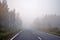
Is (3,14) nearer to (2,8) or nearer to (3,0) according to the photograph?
(2,8)

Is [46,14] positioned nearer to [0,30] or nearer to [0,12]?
[0,12]

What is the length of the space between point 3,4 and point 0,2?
9.21 ft

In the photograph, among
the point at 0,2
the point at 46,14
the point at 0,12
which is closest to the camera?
the point at 0,12

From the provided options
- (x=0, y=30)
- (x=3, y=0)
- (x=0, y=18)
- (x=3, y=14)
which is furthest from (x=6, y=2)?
Answer: (x=0, y=30)

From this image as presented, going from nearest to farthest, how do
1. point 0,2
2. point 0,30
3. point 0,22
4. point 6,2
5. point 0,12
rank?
point 0,30, point 0,22, point 0,12, point 0,2, point 6,2

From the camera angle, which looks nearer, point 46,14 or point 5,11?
point 5,11

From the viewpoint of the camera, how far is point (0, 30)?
4903 centimetres

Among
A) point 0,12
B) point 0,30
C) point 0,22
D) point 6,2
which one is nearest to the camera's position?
point 0,30

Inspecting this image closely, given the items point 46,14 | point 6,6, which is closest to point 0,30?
point 6,6

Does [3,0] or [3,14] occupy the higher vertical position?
[3,0]

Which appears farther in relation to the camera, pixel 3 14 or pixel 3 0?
pixel 3 0

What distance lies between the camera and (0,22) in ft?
192

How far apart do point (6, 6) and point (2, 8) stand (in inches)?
187

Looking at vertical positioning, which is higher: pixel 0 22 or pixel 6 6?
pixel 6 6
